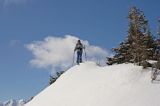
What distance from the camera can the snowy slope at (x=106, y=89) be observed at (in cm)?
2388

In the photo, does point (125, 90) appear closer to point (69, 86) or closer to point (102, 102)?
point (102, 102)

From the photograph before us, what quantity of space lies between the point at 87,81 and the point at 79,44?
23.3 ft

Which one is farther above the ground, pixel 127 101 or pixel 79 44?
pixel 79 44

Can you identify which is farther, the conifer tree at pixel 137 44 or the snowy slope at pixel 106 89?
the conifer tree at pixel 137 44

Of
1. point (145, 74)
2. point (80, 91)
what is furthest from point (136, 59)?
point (80, 91)

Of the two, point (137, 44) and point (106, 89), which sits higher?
point (137, 44)

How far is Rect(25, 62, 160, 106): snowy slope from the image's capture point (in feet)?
78.3

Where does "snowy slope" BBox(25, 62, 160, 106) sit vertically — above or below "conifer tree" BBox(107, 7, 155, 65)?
below

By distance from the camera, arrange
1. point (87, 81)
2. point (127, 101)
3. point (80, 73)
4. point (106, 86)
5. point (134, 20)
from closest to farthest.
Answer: point (127, 101)
point (106, 86)
point (87, 81)
point (80, 73)
point (134, 20)

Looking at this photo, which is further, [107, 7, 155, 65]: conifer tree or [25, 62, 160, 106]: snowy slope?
[107, 7, 155, 65]: conifer tree

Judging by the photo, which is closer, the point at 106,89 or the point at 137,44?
the point at 106,89

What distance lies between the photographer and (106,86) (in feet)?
86.0

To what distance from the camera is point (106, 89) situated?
25.8 m

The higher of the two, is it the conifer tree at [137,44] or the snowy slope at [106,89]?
the conifer tree at [137,44]
